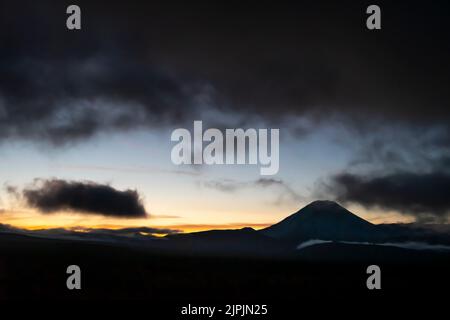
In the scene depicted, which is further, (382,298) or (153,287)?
(153,287)

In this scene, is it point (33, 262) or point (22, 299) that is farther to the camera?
point (33, 262)

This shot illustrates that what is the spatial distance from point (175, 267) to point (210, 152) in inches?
326

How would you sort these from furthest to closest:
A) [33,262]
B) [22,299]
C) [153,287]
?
[33,262] < [153,287] < [22,299]

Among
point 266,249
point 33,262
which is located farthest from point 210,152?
point 266,249

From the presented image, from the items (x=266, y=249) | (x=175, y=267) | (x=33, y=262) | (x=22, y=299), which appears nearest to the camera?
(x=22, y=299)

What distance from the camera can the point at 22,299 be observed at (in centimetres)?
1581
